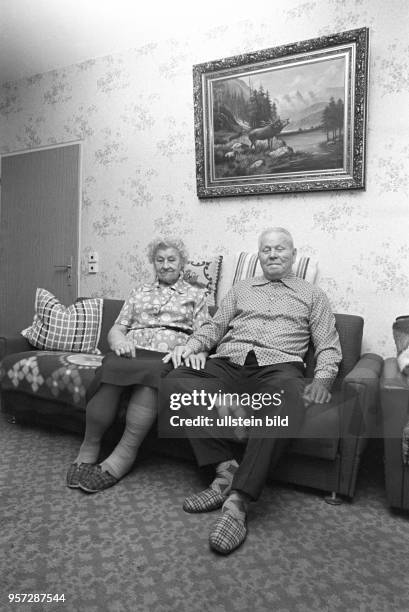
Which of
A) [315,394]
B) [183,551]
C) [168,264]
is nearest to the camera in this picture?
[183,551]

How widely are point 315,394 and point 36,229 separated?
2821 mm

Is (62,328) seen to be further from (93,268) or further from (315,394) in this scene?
(315,394)

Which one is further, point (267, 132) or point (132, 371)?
point (267, 132)

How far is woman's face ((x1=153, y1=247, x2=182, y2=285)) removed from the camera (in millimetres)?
2285

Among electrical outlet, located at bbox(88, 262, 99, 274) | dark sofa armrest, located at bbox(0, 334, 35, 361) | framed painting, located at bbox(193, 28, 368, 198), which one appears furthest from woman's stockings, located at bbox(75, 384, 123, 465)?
electrical outlet, located at bbox(88, 262, 99, 274)

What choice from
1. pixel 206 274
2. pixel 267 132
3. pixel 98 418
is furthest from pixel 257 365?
pixel 267 132

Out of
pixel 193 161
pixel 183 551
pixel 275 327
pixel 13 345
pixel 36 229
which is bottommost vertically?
pixel 183 551

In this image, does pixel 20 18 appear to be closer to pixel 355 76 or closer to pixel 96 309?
pixel 96 309

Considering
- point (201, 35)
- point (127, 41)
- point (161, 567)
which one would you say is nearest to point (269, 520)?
point (161, 567)

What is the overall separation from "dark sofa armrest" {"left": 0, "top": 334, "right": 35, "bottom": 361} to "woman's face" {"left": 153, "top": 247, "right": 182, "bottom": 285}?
911 mm

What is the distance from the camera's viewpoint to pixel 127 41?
3047 millimetres

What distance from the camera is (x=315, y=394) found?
173 cm

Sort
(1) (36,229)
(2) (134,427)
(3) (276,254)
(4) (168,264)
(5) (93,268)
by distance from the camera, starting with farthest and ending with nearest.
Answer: (1) (36,229), (5) (93,268), (4) (168,264), (3) (276,254), (2) (134,427)

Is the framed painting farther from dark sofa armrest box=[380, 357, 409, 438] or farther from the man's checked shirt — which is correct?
dark sofa armrest box=[380, 357, 409, 438]
